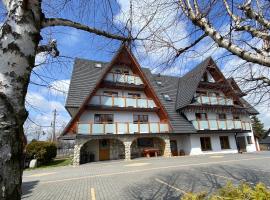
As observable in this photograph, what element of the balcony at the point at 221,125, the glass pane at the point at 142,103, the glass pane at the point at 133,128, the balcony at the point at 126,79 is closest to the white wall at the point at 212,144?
the balcony at the point at 221,125

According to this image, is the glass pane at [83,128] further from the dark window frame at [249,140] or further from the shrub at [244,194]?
the dark window frame at [249,140]

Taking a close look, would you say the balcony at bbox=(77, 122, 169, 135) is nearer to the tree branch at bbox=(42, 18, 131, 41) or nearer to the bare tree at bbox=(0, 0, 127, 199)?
the tree branch at bbox=(42, 18, 131, 41)

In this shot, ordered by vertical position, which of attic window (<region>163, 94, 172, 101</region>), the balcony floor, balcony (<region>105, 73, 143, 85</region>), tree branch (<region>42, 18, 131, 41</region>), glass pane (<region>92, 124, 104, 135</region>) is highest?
balcony (<region>105, 73, 143, 85</region>)

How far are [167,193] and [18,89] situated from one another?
6724 mm

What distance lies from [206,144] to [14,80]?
977 inches

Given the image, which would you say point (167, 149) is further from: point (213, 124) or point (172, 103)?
point (172, 103)

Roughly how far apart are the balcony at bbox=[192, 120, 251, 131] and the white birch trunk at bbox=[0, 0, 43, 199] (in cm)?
2229

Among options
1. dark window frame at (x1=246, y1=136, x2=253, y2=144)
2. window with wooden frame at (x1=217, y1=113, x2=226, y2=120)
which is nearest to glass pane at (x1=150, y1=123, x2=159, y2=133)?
window with wooden frame at (x1=217, y1=113, x2=226, y2=120)

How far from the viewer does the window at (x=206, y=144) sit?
23.9 m

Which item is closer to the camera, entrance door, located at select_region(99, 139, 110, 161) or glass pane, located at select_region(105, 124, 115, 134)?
glass pane, located at select_region(105, 124, 115, 134)

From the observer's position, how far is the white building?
1916 cm

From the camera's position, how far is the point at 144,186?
8336 mm

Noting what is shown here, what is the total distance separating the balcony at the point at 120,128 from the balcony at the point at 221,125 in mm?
3936

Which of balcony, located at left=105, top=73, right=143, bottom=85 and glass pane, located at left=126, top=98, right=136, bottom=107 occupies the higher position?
balcony, located at left=105, top=73, right=143, bottom=85
